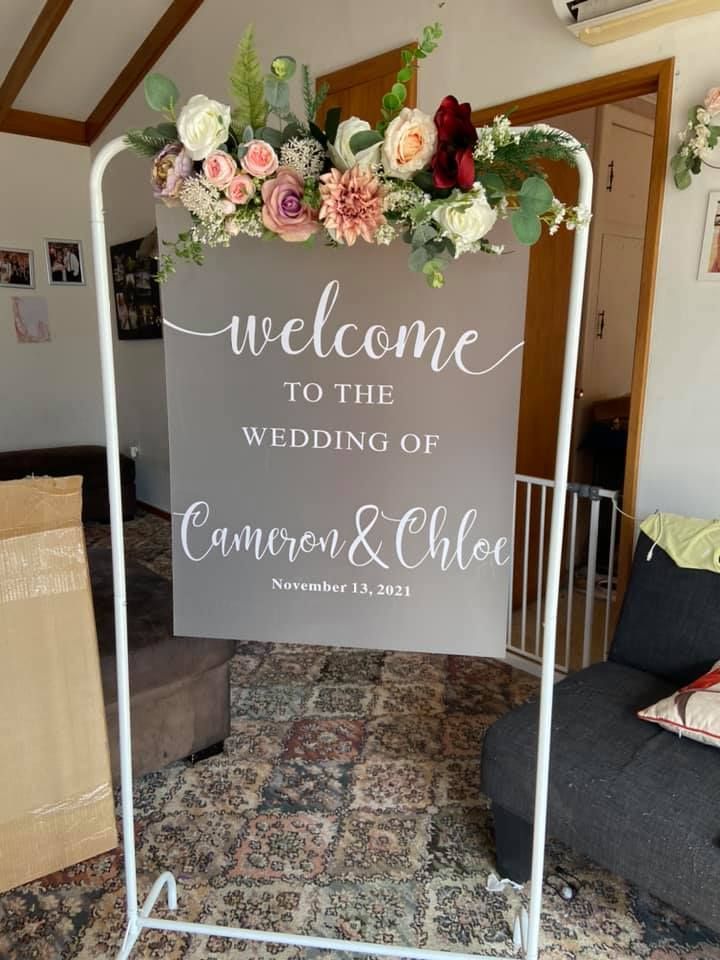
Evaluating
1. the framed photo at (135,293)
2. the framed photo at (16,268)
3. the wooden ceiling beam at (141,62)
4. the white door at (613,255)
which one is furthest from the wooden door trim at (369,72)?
the framed photo at (16,268)

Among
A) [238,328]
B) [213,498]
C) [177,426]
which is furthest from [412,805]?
[238,328]

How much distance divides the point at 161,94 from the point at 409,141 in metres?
0.44

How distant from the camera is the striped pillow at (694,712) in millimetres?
1692

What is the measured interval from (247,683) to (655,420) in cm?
193

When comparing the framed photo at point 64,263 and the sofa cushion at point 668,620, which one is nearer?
the sofa cushion at point 668,620

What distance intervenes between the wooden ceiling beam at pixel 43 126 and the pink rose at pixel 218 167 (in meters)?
4.87

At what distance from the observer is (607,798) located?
1.60 m

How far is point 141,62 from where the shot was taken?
4637mm

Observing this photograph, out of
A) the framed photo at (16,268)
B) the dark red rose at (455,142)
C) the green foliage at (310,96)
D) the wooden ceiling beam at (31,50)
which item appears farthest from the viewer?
the framed photo at (16,268)

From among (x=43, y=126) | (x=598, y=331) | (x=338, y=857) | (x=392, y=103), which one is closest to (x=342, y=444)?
(x=392, y=103)

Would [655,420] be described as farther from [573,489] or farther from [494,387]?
[494,387]

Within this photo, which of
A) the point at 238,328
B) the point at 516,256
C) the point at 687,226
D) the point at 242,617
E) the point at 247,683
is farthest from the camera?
the point at 247,683

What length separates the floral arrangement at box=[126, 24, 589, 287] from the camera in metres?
1.13

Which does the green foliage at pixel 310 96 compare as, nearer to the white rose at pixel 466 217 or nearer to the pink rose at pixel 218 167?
the pink rose at pixel 218 167
